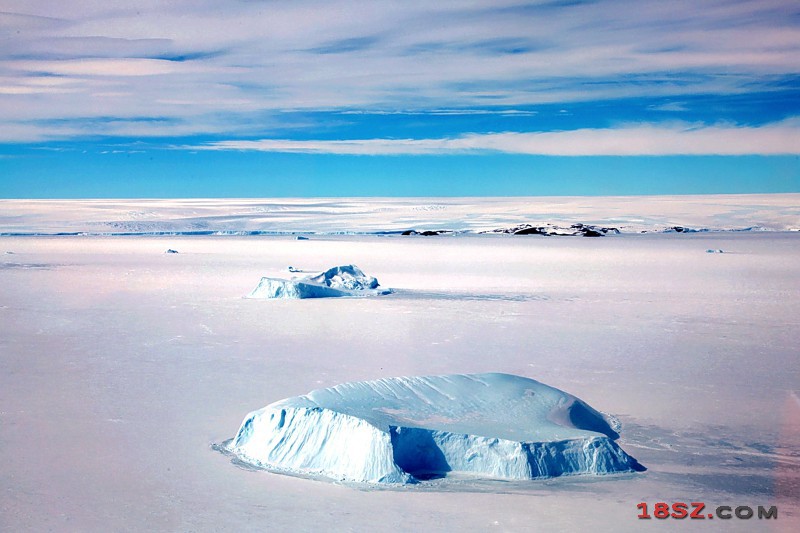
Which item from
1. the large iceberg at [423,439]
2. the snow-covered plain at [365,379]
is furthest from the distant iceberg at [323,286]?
the large iceberg at [423,439]

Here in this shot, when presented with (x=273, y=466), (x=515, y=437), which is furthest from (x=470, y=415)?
(x=273, y=466)

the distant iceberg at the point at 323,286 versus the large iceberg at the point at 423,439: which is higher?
the large iceberg at the point at 423,439

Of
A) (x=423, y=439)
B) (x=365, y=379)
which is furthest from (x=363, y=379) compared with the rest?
(x=423, y=439)

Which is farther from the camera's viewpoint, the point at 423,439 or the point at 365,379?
the point at 365,379

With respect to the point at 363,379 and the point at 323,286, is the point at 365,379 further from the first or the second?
the point at 323,286

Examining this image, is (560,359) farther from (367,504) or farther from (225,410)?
(367,504)

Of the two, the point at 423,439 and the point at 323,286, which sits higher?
the point at 423,439

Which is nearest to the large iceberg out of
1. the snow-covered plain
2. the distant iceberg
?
the snow-covered plain

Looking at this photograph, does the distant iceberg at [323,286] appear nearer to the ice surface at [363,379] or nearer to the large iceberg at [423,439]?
the ice surface at [363,379]
